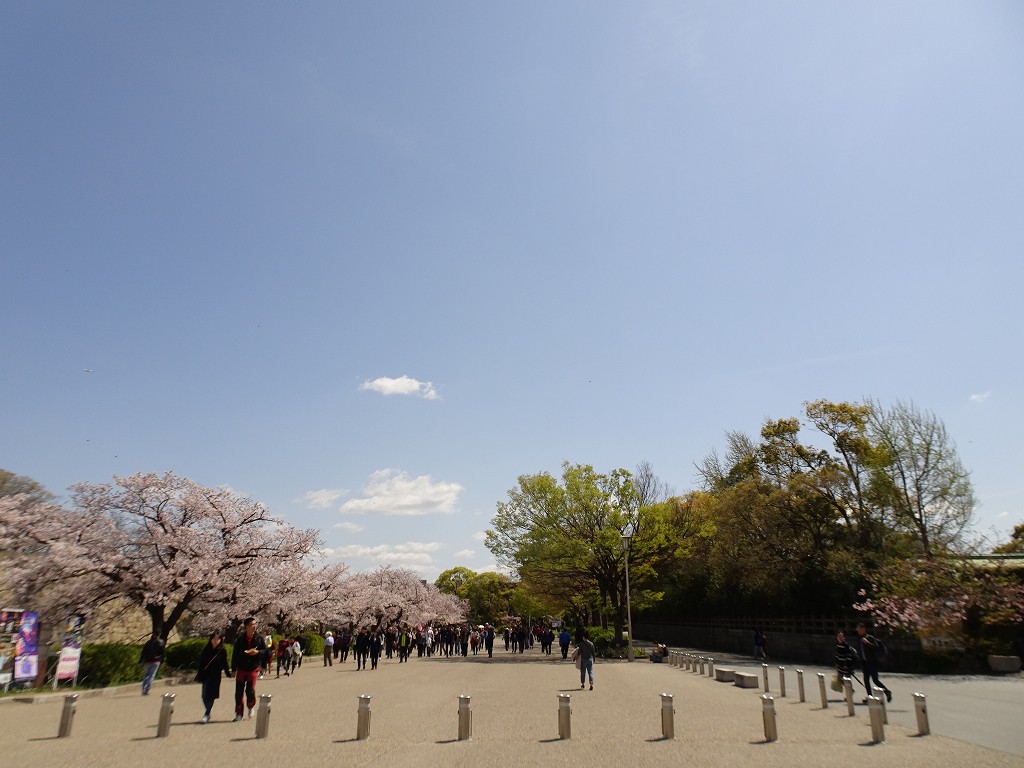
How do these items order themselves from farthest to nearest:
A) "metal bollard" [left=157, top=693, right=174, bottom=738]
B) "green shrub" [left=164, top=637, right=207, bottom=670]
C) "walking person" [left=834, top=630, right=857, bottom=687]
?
"green shrub" [left=164, top=637, right=207, bottom=670] → "walking person" [left=834, top=630, right=857, bottom=687] → "metal bollard" [left=157, top=693, right=174, bottom=738]

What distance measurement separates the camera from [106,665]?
743 inches

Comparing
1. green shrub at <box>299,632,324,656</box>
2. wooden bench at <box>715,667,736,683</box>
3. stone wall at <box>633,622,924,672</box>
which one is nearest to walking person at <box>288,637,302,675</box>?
green shrub at <box>299,632,324,656</box>

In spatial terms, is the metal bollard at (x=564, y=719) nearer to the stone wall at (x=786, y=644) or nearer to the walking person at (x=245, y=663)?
the walking person at (x=245, y=663)

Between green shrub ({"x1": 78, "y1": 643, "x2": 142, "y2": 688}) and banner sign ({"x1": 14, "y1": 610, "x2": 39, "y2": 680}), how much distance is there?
119 cm

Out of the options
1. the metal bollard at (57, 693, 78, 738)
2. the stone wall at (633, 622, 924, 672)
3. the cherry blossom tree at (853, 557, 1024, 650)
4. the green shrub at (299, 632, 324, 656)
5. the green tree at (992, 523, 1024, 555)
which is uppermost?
the green tree at (992, 523, 1024, 555)

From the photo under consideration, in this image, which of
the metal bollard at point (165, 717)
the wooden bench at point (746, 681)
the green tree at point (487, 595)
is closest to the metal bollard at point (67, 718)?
the metal bollard at point (165, 717)

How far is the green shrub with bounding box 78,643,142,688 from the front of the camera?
1867 centimetres

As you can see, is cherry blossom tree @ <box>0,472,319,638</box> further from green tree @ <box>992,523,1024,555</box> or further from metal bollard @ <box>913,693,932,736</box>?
green tree @ <box>992,523,1024,555</box>

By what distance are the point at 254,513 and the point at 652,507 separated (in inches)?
827

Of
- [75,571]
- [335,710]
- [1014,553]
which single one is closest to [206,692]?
[335,710]

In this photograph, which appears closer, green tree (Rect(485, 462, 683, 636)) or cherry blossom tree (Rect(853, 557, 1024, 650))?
cherry blossom tree (Rect(853, 557, 1024, 650))

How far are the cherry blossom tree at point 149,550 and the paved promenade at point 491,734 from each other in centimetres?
424

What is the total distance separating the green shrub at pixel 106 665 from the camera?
18672mm

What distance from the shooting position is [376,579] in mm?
69875
